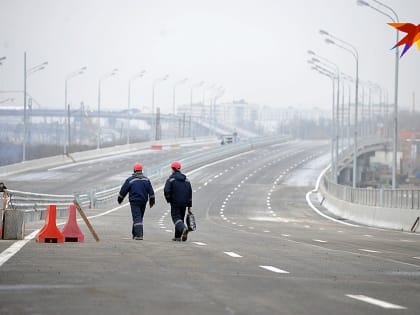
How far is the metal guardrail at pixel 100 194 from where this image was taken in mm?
35594

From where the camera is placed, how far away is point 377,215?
43688 millimetres

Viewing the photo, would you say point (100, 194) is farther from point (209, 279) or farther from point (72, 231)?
point (209, 279)

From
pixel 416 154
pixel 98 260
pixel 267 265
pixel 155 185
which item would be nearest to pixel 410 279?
pixel 267 265

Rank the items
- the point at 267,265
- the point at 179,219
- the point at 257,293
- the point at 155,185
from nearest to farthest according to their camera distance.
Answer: the point at 257,293 → the point at 267,265 → the point at 179,219 → the point at 155,185

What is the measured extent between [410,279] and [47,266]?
175 inches

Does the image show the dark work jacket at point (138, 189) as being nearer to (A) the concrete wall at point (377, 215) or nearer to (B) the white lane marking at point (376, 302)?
(B) the white lane marking at point (376, 302)

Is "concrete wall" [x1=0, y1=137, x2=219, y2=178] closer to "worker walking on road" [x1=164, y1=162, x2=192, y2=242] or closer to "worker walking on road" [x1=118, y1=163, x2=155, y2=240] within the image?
"worker walking on road" [x1=118, y1=163, x2=155, y2=240]

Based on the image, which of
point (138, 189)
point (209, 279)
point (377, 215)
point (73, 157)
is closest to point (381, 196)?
point (377, 215)

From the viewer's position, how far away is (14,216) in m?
20.0

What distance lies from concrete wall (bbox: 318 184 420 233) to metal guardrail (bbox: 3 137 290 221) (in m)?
12.1

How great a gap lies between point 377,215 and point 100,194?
21404 millimetres

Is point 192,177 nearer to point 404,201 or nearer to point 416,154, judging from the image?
point 416,154

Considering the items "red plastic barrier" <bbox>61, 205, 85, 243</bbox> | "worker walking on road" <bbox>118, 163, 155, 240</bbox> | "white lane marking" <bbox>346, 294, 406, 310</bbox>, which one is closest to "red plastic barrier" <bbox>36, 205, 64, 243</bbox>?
"red plastic barrier" <bbox>61, 205, 85, 243</bbox>

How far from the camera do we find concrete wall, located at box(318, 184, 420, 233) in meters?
38.5
